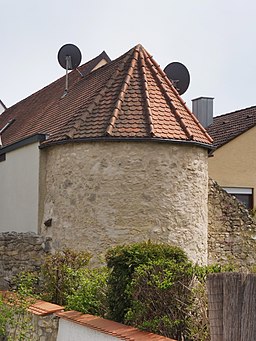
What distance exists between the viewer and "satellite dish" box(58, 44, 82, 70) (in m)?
24.0

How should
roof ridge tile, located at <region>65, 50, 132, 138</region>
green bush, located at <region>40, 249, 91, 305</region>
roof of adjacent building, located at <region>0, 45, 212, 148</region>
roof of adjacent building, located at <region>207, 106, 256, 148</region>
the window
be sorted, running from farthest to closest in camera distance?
1. roof of adjacent building, located at <region>207, 106, 256, 148</region>
2. the window
3. roof ridge tile, located at <region>65, 50, 132, 138</region>
4. roof of adjacent building, located at <region>0, 45, 212, 148</region>
5. green bush, located at <region>40, 249, 91, 305</region>

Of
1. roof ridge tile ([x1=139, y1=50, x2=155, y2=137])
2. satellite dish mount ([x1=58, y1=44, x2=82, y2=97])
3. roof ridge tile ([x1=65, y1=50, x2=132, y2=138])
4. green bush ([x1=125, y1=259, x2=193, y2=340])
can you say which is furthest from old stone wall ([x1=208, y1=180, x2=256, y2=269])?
green bush ([x1=125, y1=259, x2=193, y2=340])

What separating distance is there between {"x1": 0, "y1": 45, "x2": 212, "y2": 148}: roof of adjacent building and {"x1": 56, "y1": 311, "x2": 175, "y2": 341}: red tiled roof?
22.2 feet

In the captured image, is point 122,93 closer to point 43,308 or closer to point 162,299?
point 43,308

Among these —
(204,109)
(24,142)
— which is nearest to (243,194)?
(204,109)

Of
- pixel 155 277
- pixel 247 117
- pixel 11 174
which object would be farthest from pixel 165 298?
pixel 247 117

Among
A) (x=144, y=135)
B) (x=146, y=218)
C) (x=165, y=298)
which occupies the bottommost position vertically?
(x=165, y=298)

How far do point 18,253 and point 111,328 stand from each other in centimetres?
831

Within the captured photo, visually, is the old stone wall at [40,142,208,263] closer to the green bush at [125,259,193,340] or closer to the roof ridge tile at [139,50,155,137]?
the roof ridge tile at [139,50,155,137]

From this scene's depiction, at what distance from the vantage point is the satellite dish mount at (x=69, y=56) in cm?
2398

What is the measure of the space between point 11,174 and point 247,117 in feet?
31.5

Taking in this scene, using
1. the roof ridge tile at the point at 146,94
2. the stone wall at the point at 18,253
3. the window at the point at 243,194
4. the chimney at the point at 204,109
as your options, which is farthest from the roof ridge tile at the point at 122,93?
the chimney at the point at 204,109

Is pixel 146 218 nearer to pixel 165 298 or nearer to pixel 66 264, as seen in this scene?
pixel 66 264

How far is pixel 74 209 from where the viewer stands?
1670cm
